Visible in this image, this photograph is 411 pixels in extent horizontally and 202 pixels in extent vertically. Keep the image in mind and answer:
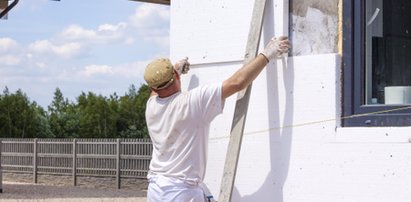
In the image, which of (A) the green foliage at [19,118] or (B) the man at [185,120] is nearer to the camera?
(B) the man at [185,120]

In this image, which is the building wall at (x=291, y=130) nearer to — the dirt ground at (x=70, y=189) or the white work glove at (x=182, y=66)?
the white work glove at (x=182, y=66)

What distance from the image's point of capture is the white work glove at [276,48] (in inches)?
164

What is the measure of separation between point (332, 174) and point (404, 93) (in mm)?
542

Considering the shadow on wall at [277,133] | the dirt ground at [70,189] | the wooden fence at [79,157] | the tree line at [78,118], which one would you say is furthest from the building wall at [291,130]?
the tree line at [78,118]

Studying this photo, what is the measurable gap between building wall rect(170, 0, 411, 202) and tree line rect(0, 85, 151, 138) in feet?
Answer: 80.6

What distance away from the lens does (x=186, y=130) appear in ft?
13.7

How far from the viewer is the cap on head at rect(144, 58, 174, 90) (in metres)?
4.19

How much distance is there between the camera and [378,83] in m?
3.99

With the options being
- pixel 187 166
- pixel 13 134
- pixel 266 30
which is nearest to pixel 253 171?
pixel 187 166

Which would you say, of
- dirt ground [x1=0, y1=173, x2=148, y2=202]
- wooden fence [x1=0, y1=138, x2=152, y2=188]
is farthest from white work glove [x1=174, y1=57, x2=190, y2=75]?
wooden fence [x1=0, y1=138, x2=152, y2=188]

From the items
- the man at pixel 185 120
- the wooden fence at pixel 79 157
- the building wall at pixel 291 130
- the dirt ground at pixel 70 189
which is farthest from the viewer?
the wooden fence at pixel 79 157

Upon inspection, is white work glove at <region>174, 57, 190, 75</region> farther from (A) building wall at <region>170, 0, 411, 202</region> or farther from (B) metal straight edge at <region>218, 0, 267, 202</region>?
(B) metal straight edge at <region>218, 0, 267, 202</region>

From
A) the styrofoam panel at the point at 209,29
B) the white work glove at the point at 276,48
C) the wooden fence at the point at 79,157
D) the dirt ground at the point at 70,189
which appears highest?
the styrofoam panel at the point at 209,29

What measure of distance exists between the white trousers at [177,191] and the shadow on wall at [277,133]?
40cm
